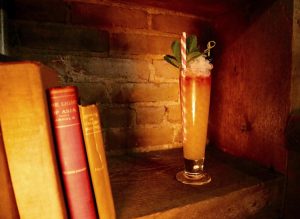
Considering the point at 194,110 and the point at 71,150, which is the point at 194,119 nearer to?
the point at 194,110

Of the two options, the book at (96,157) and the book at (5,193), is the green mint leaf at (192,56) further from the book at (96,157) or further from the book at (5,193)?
the book at (5,193)

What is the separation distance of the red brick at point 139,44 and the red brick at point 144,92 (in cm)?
16

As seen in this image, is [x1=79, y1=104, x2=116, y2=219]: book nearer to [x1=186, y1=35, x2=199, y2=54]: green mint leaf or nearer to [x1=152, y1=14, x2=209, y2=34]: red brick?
[x1=186, y1=35, x2=199, y2=54]: green mint leaf

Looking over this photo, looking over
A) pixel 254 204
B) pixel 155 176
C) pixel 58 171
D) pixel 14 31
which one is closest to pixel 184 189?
pixel 155 176

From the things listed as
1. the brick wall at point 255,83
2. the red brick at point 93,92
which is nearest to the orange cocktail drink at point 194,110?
the brick wall at point 255,83

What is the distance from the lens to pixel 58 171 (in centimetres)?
55

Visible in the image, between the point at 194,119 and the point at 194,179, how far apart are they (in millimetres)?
211

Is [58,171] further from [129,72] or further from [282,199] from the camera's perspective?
[282,199]

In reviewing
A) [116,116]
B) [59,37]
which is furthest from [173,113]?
[59,37]

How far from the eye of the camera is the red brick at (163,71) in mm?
1199

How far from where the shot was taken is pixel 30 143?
522 mm

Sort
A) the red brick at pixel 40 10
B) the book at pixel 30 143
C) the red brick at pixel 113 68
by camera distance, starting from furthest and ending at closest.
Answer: the red brick at pixel 113 68 → the red brick at pixel 40 10 → the book at pixel 30 143

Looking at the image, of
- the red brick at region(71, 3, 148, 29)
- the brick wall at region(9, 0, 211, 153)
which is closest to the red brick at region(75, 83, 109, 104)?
the brick wall at region(9, 0, 211, 153)

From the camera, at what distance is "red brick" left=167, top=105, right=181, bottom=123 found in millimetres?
1243
